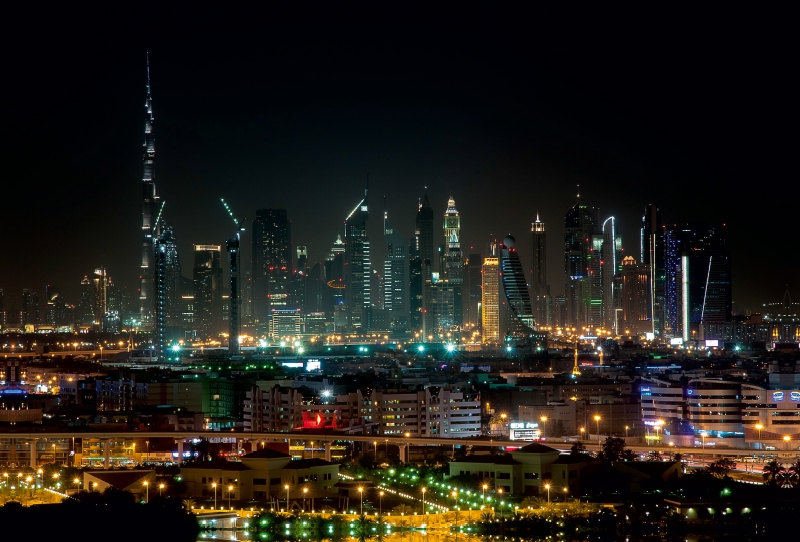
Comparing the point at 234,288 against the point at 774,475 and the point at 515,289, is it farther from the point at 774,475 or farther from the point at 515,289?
the point at 774,475

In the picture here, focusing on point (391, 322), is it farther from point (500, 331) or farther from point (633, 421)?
point (633, 421)

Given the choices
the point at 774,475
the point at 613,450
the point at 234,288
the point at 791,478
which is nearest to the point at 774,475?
the point at 774,475

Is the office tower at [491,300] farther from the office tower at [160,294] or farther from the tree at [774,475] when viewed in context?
the tree at [774,475]

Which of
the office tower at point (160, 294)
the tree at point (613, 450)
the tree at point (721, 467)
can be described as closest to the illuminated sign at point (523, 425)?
the tree at point (613, 450)

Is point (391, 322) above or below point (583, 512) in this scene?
above

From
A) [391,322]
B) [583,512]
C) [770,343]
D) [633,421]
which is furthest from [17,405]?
[391,322]

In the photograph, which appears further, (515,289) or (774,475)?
(515,289)
